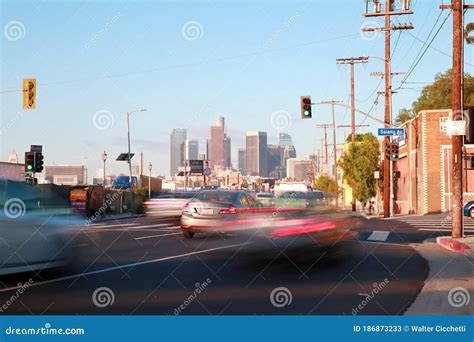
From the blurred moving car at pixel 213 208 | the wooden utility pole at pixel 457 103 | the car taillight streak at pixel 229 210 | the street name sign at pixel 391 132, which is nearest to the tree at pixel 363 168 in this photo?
the street name sign at pixel 391 132

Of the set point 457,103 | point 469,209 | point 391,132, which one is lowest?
point 469,209

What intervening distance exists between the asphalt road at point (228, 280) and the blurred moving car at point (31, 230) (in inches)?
11.2

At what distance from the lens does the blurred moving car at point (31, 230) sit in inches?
391

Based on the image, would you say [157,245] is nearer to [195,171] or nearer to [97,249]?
[97,249]

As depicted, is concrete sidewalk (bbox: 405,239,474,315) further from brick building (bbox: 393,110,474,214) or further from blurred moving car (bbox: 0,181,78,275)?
brick building (bbox: 393,110,474,214)

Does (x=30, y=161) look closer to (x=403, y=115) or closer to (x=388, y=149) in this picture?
(x=388, y=149)

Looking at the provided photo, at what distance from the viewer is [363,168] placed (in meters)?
57.3

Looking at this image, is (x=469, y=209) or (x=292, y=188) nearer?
(x=292, y=188)

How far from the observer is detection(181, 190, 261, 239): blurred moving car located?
17078 millimetres

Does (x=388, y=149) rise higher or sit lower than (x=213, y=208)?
higher

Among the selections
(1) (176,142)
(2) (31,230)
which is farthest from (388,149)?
(2) (31,230)

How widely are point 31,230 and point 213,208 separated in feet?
25.6

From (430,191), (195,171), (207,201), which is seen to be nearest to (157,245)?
(207,201)

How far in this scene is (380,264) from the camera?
14156 millimetres
